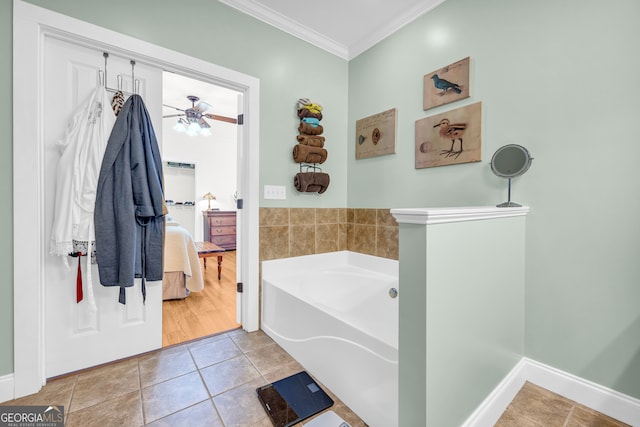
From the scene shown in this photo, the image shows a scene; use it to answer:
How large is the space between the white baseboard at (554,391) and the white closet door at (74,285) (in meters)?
2.08

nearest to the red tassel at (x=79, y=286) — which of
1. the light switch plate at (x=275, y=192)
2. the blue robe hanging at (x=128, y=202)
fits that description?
the blue robe hanging at (x=128, y=202)

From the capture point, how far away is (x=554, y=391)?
5.04 feet

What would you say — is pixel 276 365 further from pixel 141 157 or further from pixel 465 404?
pixel 141 157

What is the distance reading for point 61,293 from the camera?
1.62 metres

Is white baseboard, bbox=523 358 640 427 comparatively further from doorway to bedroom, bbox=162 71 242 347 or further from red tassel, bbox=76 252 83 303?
red tassel, bbox=76 252 83 303

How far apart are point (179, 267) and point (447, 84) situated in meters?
3.01

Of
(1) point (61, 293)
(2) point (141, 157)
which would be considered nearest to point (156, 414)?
(1) point (61, 293)

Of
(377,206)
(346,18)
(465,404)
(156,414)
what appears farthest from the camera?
(377,206)

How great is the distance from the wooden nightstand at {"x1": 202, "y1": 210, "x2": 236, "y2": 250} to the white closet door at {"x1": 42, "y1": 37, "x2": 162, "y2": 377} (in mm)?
3949

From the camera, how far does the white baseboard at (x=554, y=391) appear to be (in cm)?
129

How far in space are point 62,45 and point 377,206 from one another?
8.09 feet

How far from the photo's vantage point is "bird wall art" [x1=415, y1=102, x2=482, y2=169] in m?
1.83

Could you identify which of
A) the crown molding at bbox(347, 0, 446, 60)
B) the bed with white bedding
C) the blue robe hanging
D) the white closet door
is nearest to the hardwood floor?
the bed with white bedding

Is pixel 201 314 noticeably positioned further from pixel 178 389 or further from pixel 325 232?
pixel 325 232
